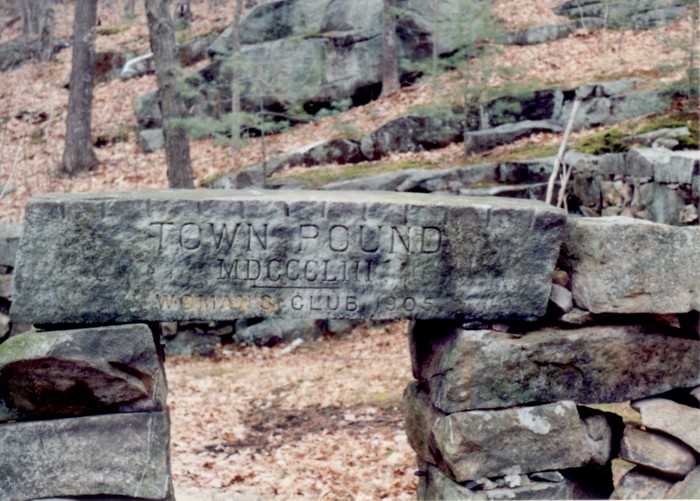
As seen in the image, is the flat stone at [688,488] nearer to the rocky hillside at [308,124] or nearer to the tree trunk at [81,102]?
the rocky hillside at [308,124]

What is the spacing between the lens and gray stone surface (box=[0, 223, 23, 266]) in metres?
8.19

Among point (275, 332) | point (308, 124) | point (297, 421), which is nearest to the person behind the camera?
point (297, 421)

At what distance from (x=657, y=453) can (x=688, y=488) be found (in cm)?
23

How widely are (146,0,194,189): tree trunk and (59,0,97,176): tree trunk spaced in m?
4.80

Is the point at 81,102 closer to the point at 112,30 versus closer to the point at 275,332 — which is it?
the point at 275,332

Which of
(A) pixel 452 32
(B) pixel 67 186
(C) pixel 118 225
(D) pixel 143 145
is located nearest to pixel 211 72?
(D) pixel 143 145

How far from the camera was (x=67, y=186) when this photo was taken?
1352 cm

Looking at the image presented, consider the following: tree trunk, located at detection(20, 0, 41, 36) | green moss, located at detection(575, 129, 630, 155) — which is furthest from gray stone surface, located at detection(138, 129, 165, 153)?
green moss, located at detection(575, 129, 630, 155)

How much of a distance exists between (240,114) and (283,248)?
849 centimetres

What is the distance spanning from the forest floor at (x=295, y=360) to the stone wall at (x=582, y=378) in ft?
5.30

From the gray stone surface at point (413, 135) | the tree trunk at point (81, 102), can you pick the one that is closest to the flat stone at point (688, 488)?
the gray stone surface at point (413, 135)

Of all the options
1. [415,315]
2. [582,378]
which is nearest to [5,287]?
[415,315]

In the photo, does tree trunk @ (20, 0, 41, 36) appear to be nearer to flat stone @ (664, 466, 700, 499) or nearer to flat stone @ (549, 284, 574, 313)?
flat stone @ (549, 284, 574, 313)

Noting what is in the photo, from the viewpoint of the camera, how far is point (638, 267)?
153 inches
